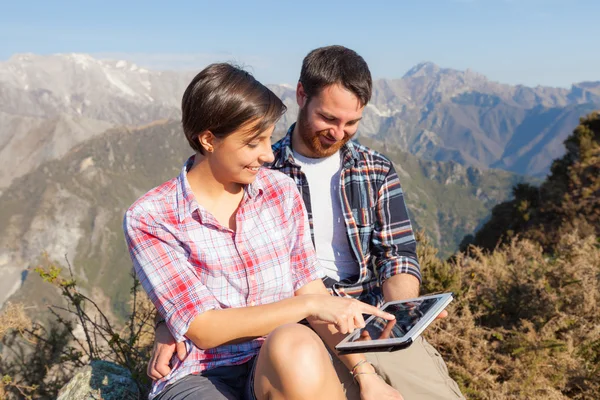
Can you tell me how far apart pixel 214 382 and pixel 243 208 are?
975mm

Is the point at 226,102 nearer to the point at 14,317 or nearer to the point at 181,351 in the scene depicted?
the point at 181,351

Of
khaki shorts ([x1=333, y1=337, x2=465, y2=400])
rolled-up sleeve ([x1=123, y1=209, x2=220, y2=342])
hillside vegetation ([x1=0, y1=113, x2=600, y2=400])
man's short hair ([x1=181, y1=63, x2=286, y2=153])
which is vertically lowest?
hillside vegetation ([x1=0, y1=113, x2=600, y2=400])

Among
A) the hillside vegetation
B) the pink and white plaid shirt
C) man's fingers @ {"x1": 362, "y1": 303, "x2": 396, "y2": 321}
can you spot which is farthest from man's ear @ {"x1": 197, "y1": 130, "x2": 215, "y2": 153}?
the hillside vegetation

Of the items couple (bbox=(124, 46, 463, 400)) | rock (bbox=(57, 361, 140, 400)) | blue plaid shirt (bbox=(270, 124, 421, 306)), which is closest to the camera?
couple (bbox=(124, 46, 463, 400))

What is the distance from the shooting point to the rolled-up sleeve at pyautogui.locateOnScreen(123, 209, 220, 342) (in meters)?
2.59

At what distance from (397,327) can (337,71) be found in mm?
2082

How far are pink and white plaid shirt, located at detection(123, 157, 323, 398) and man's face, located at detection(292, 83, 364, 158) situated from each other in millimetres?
1062

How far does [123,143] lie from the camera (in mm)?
198125

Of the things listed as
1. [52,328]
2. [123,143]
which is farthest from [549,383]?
[123,143]

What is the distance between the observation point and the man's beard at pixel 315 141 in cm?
390

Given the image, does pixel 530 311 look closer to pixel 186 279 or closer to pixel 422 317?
pixel 422 317

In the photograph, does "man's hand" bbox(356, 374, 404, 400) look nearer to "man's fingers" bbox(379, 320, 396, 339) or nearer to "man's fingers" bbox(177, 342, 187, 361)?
"man's fingers" bbox(379, 320, 396, 339)

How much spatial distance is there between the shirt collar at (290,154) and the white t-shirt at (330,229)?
0.32 feet

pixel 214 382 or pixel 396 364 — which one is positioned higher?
pixel 214 382
